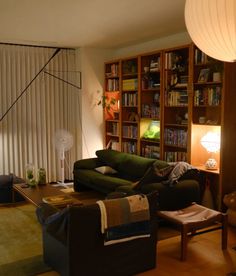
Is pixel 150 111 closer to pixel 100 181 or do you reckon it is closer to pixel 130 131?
pixel 130 131

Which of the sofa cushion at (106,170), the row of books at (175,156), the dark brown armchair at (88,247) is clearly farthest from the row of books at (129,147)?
the dark brown armchair at (88,247)

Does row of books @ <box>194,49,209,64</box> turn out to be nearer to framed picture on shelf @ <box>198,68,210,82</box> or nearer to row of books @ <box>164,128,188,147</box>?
framed picture on shelf @ <box>198,68,210,82</box>

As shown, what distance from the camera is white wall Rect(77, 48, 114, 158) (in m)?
6.57

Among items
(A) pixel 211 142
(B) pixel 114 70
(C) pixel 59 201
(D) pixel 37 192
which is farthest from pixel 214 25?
(B) pixel 114 70

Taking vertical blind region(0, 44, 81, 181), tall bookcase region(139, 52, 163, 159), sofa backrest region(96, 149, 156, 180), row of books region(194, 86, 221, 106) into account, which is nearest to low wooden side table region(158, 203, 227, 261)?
sofa backrest region(96, 149, 156, 180)

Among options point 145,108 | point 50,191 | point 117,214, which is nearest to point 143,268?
point 117,214

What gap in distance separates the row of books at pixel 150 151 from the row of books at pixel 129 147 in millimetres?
230

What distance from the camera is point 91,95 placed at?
6.66m

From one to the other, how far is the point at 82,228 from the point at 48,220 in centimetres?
33

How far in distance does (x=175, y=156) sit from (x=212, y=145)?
0.72 meters

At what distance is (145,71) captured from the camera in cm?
561

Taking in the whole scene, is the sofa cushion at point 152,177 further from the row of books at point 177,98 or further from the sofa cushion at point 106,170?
the sofa cushion at point 106,170

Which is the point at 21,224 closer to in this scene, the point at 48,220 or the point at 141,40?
the point at 48,220

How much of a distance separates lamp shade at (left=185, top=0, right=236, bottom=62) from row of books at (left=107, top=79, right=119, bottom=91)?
16.3 feet
